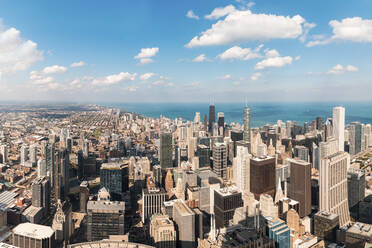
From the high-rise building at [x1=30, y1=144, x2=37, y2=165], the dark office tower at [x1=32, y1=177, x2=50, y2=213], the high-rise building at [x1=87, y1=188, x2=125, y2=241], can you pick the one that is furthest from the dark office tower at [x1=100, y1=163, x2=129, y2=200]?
the high-rise building at [x1=87, y1=188, x2=125, y2=241]

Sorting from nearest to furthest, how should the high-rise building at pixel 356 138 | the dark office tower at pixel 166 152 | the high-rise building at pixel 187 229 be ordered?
the high-rise building at pixel 187 229
the dark office tower at pixel 166 152
the high-rise building at pixel 356 138

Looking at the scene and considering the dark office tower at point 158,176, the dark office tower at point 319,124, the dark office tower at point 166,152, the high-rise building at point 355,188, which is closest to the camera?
the high-rise building at point 355,188

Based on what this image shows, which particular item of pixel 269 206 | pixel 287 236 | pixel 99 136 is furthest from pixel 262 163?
pixel 99 136

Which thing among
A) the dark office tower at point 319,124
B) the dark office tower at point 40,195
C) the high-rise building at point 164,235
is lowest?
the high-rise building at point 164,235

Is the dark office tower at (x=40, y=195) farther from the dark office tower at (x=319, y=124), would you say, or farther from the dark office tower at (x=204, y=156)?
the dark office tower at (x=319, y=124)

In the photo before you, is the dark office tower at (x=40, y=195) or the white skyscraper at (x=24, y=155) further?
the white skyscraper at (x=24, y=155)

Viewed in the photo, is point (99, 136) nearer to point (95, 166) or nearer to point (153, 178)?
point (95, 166)

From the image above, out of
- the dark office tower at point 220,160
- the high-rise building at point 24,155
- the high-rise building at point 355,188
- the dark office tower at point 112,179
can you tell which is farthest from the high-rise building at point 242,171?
the high-rise building at point 24,155

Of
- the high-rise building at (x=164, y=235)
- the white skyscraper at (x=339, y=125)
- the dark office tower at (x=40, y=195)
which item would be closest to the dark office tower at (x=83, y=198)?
the dark office tower at (x=40, y=195)

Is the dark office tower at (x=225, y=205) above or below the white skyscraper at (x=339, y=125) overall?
below
